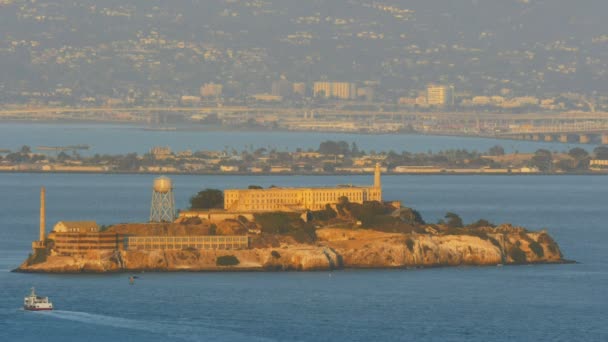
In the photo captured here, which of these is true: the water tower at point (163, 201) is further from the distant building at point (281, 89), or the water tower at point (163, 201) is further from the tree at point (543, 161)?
the distant building at point (281, 89)

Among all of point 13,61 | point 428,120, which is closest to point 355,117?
point 428,120

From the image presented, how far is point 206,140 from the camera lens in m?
144

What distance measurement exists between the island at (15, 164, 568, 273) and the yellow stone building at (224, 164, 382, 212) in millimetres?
24

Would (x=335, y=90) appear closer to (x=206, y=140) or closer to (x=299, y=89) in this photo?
(x=299, y=89)

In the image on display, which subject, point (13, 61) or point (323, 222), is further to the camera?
point (13, 61)

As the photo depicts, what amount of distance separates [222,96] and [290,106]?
23.3 feet

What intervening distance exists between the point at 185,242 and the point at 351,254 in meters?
3.74

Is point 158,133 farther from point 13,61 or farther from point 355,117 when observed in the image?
point 13,61

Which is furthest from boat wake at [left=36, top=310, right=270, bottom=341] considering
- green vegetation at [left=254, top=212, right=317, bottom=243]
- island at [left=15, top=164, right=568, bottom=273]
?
green vegetation at [left=254, top=212, right=317, bottom=243]

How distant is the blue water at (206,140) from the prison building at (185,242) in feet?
238

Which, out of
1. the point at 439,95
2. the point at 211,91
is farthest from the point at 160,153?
the point at 439,95

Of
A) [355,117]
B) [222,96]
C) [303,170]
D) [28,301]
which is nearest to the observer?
[28,301]

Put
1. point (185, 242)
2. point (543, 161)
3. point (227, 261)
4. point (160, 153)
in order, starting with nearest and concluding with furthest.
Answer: point (227, 261) < point (185, 242) < point (543, 161) < point (160, 153)

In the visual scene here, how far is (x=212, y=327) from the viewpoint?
147 ft
